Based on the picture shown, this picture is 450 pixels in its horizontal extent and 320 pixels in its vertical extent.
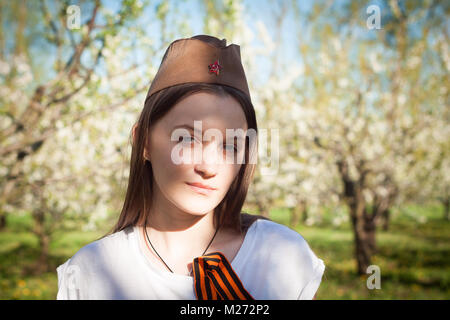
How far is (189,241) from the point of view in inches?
48.4

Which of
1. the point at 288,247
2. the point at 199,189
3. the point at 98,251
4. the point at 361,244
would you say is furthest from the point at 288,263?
the point at 361,244

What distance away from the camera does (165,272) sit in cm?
113

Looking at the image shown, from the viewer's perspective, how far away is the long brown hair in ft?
3.85

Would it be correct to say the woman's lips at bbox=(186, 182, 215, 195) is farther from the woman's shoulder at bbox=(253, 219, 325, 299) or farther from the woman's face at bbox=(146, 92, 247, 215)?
the woman's shoulder at bbox=(253, 219, 325, 299)

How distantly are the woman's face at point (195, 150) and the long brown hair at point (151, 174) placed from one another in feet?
0.13

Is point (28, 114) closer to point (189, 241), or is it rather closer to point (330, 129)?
point (189, 241)

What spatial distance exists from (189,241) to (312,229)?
50.0ft

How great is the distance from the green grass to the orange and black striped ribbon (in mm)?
2270

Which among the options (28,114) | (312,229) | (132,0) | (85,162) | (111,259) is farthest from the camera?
(312,229)

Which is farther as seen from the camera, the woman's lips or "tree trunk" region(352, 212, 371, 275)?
"tree trunk" region(352, 212, 371, 275)

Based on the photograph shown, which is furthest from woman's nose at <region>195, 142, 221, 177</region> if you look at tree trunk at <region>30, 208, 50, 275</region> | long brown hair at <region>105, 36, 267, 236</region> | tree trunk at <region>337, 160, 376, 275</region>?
tree trunk at <region>30, 208, 50, 275</region>

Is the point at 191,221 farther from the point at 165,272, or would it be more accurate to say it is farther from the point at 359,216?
the point at 359,216

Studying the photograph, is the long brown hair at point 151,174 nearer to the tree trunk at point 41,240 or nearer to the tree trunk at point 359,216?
the tree trunk at point 359,216

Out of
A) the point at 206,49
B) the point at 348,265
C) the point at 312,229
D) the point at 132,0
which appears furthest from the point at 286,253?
the point at 312,229
